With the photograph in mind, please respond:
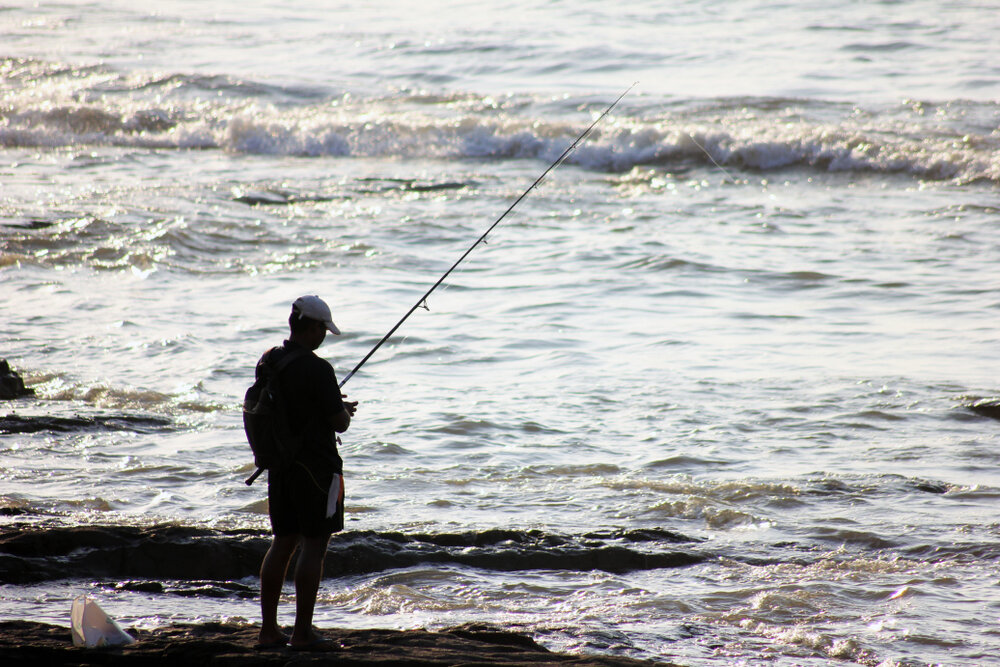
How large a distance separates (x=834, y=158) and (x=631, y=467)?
10.6 m

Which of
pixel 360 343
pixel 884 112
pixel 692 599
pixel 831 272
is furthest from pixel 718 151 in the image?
pixel 692 599

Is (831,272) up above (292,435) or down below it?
below

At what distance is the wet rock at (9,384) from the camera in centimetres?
618

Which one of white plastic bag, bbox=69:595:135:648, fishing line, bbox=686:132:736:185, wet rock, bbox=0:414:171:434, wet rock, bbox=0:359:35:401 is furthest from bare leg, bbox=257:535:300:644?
fishing line, bbox=686:132:736:185

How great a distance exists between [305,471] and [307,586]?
32 centimetres

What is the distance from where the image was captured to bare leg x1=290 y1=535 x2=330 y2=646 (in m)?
3.09

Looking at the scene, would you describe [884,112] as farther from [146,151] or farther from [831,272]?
[146,151]

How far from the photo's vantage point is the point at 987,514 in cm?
471

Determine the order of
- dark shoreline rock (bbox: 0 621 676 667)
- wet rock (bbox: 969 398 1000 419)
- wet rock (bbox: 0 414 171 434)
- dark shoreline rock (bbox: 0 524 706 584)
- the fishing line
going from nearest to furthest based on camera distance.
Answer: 1. dark shoreline rock (bbox: 0 621 676 667)
2. dark shoreline rock (bbox: 0 524 706 584)
3. wet rock (bbox: 0 414 171 434)
4. wet rock (bbox: 969 398 1000 419)
5. the fishing line

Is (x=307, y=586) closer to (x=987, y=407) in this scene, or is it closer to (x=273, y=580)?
(x=273, y=580)

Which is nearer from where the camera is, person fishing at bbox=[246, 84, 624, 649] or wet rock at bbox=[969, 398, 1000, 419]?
person fishing at bbox=[246, 84, 624, 649]

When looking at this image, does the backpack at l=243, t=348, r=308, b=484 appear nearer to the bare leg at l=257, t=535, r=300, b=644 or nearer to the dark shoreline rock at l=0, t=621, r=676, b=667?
the bare leg at l=257, t=535, r=300, b=644

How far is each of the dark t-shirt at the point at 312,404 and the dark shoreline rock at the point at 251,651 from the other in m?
0.49

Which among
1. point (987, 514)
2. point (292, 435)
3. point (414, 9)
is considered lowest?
point (987, 514)
